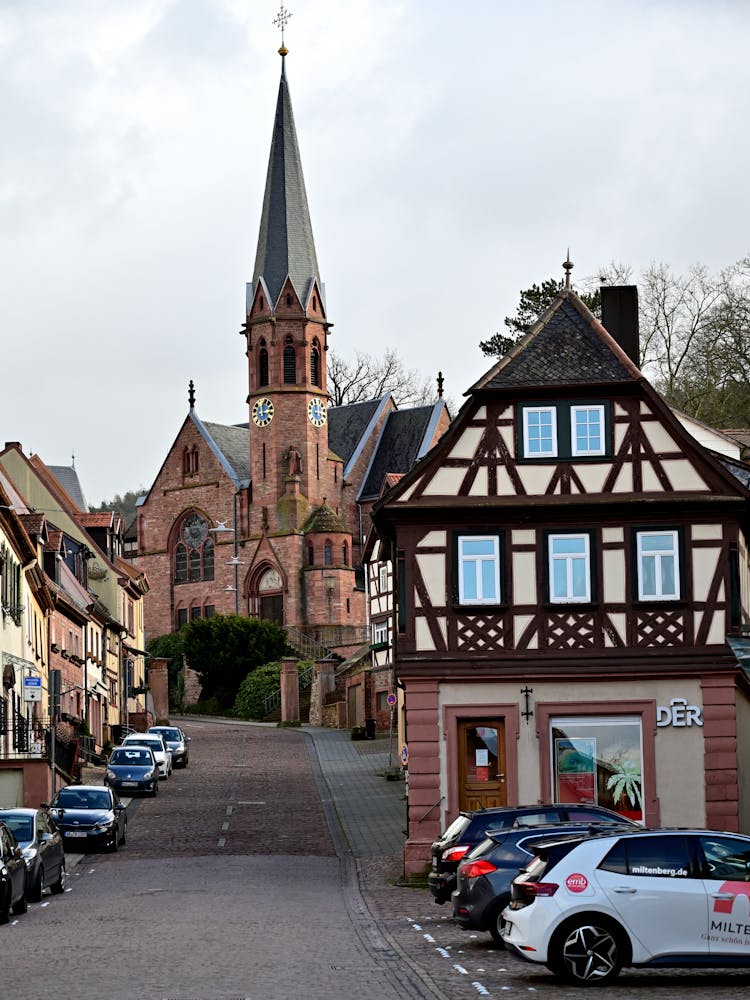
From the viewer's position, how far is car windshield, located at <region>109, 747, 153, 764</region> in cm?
4666

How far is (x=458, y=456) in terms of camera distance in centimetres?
3091

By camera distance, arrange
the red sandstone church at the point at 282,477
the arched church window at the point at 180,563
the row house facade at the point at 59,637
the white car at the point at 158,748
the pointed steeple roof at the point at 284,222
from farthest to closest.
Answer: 1. the arched church window at the point at 180,563
2. the pointed steeple roof at the point at 284,222
3. the red sandstone church at the point at 282,477
4. the white car at the point at 158,748
5. the row house facade at the point at 59,637

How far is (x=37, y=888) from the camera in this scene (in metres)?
25.7

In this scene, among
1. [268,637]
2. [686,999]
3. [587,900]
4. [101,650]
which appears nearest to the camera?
[686,999]

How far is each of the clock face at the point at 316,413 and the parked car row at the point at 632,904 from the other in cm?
8692

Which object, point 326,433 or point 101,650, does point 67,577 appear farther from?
point 326,433

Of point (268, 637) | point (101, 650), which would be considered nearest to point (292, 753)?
point (101, 650)

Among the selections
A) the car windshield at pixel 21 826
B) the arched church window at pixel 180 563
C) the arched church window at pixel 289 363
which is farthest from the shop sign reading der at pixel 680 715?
the arched church window at pixel 180 563

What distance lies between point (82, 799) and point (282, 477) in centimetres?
6799

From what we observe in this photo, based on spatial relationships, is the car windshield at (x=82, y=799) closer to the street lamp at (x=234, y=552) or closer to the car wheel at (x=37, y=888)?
the car wheel at (x=37, y=888)

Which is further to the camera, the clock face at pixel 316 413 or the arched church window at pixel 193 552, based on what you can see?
the arched church window at pixel 193 552

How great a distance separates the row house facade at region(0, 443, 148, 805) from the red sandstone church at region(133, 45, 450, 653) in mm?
20643

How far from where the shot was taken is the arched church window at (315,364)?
10430 centimetres

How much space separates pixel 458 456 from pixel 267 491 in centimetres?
7248
